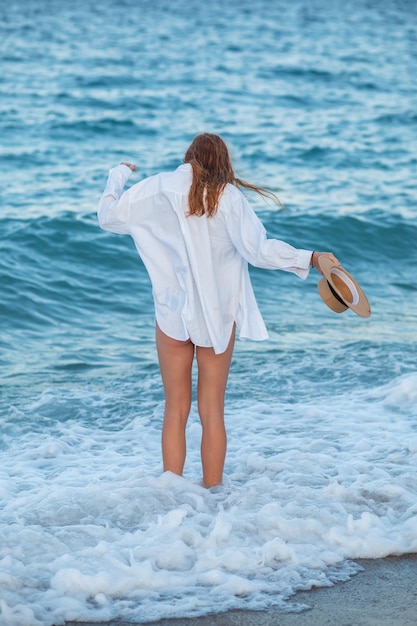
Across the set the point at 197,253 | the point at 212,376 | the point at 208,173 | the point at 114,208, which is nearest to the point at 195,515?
the point at 212,376

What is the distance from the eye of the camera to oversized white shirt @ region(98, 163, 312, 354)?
171 inches

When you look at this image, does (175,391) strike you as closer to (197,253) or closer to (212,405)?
(212,405)

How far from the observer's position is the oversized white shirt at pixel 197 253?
4344mm

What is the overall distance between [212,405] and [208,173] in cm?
116

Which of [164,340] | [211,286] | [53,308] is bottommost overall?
[53,308]

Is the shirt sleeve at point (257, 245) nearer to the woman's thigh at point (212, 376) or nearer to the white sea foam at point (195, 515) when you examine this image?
the woman's thigh at point (212, 376)

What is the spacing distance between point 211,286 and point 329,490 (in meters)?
1.23

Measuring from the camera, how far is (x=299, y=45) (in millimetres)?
31156

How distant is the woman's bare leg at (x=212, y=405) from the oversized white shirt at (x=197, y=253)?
0.11 metres

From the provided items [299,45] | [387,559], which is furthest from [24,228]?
[299,45]

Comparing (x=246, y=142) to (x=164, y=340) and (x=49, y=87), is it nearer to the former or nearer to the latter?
(x=49, y=87)

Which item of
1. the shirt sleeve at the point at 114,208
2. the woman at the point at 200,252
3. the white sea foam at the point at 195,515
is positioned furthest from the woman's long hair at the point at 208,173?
the white sea foam at the point at 195,515

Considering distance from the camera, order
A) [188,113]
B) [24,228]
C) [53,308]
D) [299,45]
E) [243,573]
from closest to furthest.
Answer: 1. [243,573]
2. [53,308]
3. [24,228]
4. [188,113]
5. [299,45]

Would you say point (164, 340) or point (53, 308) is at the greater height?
point (164, 340)
